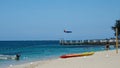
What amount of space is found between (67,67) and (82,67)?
1.17m

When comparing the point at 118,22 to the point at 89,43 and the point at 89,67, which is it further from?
the point at 89,67

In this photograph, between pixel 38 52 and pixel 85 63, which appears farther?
pixel 38 52

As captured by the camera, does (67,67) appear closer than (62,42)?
Yes

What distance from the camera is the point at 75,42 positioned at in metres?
112

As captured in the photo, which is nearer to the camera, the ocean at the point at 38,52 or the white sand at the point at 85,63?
the white sand at the point at 85,63

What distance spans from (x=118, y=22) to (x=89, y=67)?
235 ft

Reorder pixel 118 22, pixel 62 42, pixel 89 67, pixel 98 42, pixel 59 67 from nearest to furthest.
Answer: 1. pixel 89 67
2. pixel 59 67
3. pixel 118 22
4. pixel 98 42
5. pixel 62 42

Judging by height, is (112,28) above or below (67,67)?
above

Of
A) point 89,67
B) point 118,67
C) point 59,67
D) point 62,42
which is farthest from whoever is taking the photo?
point 62,42

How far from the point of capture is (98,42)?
106 meters

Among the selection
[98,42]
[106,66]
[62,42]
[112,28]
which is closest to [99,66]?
[106,66]

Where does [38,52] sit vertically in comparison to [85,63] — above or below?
above

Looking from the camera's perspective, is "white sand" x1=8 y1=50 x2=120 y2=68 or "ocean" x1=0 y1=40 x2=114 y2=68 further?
"ocean" x1=0 y1=40 x2=114 y2=68

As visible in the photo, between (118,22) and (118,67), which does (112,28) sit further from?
(118,67)
